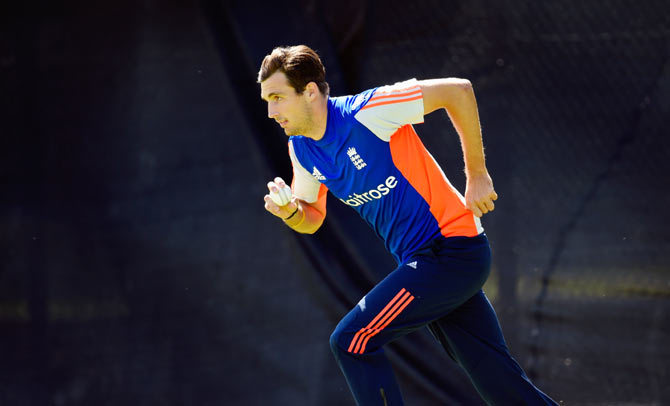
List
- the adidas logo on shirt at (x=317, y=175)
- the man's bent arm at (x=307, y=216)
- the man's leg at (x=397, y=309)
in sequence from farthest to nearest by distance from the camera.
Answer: the man's bent arm at (x=307, y=216)
the adidas logo on shirt at (x=317, y=175)
the man's leg at (x=397, y=309)

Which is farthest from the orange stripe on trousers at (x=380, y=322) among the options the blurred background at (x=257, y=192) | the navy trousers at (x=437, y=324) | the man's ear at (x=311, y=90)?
the blurred background at (x=257, y=192)

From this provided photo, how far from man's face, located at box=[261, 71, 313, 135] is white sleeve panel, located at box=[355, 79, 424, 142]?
0.67ft

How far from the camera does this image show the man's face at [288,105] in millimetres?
2951

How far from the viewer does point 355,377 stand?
2697 millimetres

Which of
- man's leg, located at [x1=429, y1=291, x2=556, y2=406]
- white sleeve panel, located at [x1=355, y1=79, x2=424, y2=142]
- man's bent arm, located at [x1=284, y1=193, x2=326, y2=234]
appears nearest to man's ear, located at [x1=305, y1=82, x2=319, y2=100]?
white sleeve panel, located at [x1=355, y1=79, x2=424, y2=142]

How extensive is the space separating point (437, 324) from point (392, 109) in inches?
32.6

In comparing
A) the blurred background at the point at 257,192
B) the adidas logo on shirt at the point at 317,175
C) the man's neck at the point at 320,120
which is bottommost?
the blurred background at the point at 257,192

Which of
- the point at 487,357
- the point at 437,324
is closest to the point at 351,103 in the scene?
the point at 437,324

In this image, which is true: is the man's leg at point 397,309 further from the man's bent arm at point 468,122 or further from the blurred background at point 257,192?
the blurred background at point 257,192

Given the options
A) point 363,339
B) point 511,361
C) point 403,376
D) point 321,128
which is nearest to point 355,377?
point 363,339

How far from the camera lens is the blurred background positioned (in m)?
4.23

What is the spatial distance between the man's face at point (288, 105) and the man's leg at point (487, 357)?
0.90 metres

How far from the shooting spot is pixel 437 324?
3.03 metres

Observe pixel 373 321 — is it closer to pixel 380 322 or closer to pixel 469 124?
pixel 380 322
